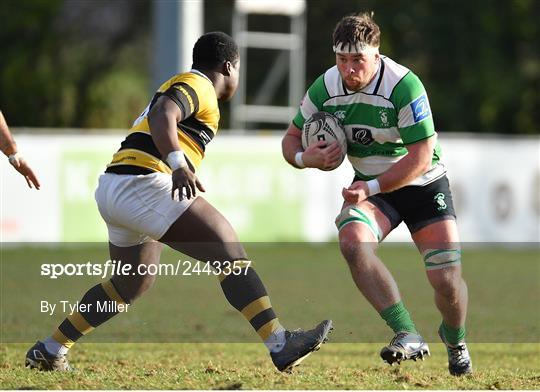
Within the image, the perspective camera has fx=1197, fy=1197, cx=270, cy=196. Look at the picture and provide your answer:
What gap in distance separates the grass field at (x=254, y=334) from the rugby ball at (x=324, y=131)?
1.42 m

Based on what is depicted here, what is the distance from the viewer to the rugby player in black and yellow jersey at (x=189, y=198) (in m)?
6.76

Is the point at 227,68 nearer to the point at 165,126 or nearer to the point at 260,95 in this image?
the point at 165,126

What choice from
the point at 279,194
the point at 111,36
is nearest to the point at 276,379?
the point at 279,194

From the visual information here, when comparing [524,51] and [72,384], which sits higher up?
[72,384]

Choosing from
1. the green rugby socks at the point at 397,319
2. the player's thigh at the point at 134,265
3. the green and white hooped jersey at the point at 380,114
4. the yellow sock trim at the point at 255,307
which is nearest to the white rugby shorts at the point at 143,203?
the player's thigh at the point at 134,265

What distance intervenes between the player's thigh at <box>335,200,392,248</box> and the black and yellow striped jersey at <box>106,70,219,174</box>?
0.96m

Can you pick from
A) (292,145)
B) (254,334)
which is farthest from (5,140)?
(254,334)

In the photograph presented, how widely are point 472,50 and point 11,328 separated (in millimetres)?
25797

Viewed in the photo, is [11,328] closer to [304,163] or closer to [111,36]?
[304,163]

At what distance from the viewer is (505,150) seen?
20.5 meters

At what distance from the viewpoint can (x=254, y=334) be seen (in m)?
10.2

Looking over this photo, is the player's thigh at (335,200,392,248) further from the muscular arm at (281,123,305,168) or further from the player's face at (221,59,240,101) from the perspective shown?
the player's face at (221,59,240,101)

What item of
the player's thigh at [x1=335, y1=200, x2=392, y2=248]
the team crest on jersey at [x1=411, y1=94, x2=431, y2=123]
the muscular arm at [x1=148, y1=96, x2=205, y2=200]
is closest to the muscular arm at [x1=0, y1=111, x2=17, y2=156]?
the muscular arm at [x1=148, y1=96, x2=205, y2=200]

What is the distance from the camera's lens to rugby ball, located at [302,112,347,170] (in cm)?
723
